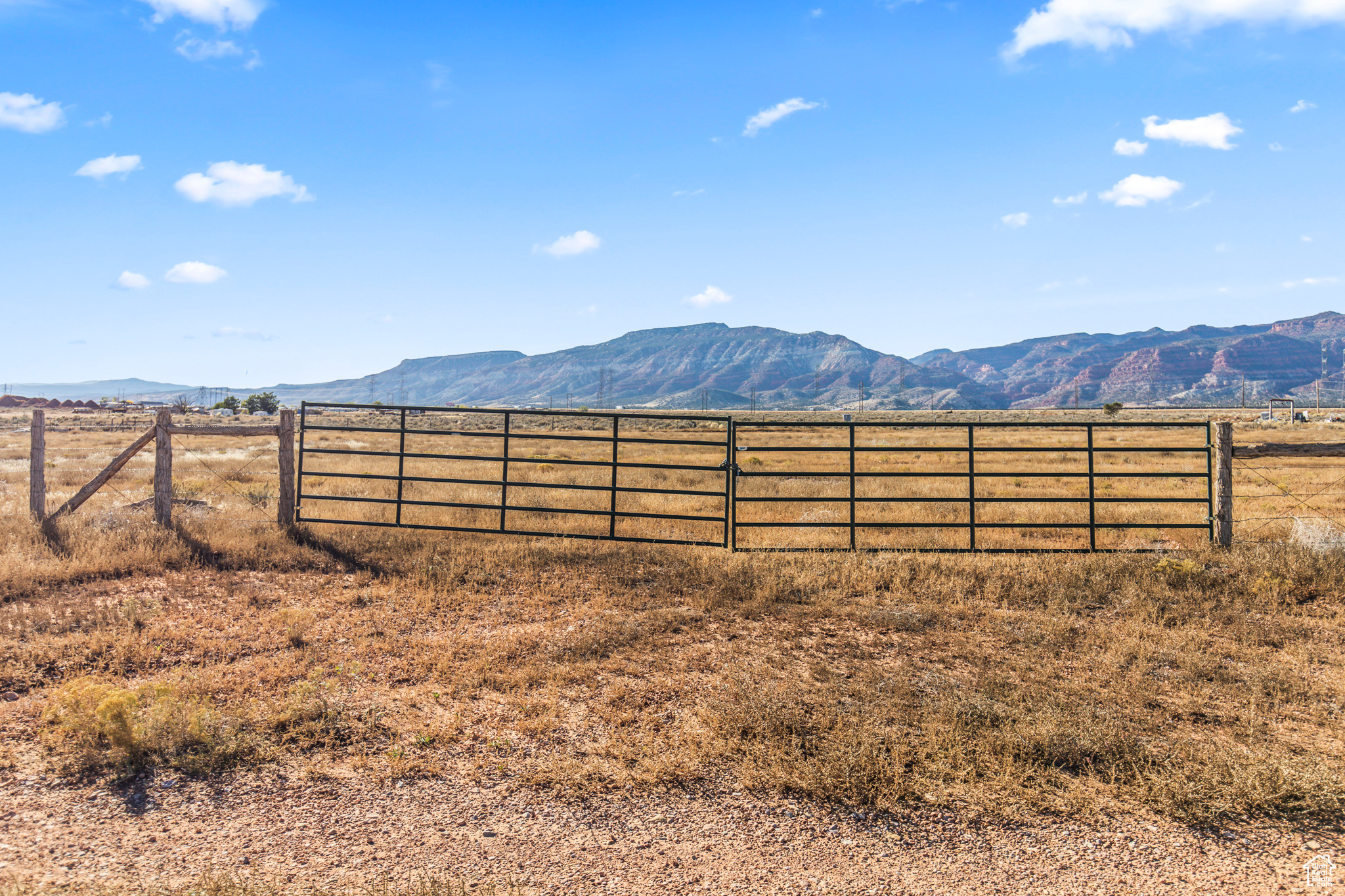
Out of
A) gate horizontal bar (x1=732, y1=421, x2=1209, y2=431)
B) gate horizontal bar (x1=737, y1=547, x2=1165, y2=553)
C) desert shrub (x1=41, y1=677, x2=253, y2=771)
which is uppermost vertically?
gate horizontal bar (x1=732, y1=421, x2=1209, y2=431)

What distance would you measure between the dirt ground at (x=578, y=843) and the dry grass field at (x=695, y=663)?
0.53ft

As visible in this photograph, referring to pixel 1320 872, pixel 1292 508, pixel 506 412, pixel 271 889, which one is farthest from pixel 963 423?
pixel 1292 508

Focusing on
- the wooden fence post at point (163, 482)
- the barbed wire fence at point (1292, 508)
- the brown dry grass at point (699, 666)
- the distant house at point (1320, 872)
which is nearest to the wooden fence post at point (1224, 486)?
the barbed wire fence at point (1292, 508)

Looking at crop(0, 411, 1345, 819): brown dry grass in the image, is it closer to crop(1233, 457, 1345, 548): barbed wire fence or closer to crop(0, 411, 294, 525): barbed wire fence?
crop(1233, 457, 1345, 548): barbed wire fence

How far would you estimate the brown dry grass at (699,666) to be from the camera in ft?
15.9

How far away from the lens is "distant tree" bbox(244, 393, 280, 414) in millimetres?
95000

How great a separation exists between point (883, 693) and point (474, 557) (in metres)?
6.29

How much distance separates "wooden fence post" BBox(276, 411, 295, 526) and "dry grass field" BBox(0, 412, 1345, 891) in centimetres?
44

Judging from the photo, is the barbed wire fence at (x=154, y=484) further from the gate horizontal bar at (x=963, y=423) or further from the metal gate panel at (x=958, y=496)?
the metal gate panel at (x=958, y=496)

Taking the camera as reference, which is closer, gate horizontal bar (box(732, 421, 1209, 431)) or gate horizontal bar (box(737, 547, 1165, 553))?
gate horizontal bar (box(732, 421, 1209, 431))

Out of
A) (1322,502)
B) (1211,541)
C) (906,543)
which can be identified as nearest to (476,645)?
(906,543)

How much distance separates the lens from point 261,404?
316 feet

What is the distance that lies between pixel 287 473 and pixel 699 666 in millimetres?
8669

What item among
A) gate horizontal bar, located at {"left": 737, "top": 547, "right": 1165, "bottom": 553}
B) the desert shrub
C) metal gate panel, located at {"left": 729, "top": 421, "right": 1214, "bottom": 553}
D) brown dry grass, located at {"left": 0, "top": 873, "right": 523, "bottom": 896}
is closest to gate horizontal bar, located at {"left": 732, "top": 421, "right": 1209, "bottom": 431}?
metal gate panel, located at {"left": 729, "top": 421, "right": 1214, "bottom": 553}
